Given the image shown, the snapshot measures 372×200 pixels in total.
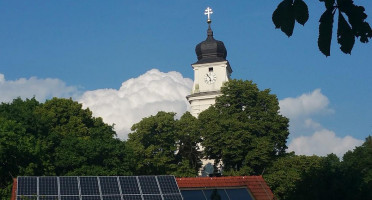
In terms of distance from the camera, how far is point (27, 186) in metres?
24.6

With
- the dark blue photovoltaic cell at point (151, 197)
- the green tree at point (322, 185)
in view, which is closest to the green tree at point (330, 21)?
the green tree at point (322, 185)

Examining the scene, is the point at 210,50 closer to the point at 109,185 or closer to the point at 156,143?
the point at 156,143

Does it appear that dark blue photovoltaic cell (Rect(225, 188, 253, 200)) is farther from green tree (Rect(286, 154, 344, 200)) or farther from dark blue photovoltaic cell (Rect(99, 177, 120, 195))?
green tree (Rect(286, 154, 344, 200))

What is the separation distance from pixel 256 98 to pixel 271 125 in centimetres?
355

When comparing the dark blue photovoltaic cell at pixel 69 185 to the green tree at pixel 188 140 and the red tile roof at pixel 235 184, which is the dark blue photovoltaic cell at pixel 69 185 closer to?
the red tile roof at pixel 235 184

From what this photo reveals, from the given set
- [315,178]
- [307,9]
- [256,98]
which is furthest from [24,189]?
[256,98]

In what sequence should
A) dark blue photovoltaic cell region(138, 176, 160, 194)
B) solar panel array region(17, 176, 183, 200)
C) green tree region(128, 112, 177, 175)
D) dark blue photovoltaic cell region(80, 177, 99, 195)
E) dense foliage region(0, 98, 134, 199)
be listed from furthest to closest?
green tree region(128, 112, 177, 175) → dense foliage region(0, 98, 134, 199) → dark blue photovoltaic cell region(138, 176, 160, 194) → dark blue photovoltaic cell region(80, 177, 99, 195) → solar panel array region(17, 176, 183, 200)

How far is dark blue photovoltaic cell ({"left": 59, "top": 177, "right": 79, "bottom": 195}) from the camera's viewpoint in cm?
2494

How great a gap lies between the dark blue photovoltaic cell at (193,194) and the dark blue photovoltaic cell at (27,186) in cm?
699

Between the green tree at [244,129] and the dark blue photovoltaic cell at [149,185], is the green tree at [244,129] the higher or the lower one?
the higher one

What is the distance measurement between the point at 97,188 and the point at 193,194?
→ 5.18m

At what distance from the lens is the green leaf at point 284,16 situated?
3.73 m

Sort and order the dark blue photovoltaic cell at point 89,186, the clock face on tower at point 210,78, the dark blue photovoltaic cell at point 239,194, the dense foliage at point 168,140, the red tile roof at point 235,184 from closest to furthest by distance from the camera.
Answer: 1. the dark blue photovoltaic cell at point 89,186
2. the dark blue photovoltaic cell at point 239,194
3. the red tile roof at point 235,184
4. the dense foliage at point 168,140
5. the clock face on tower at point 210,78

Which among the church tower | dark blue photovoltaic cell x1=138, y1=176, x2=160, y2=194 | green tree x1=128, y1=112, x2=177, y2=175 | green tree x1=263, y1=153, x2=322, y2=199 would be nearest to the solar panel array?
dark blue photovoltaic cell x1=138, y1=176, x2=160, y2=194
